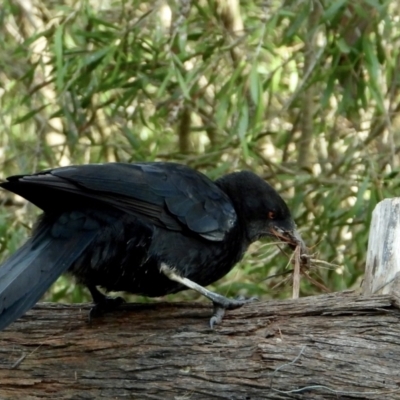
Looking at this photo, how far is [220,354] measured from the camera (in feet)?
11.1

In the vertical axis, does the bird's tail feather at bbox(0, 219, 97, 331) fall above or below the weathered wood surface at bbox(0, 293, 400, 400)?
above

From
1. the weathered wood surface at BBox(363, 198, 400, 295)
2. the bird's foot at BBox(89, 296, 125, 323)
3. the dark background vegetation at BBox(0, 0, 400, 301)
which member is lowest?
the bird's foot at BBox(89, 296, 125, 323)

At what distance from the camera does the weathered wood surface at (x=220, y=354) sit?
128 inches

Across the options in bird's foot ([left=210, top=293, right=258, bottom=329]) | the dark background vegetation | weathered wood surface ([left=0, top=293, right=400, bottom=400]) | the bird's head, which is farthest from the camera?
the dark background vegetation

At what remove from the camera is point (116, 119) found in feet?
21.4

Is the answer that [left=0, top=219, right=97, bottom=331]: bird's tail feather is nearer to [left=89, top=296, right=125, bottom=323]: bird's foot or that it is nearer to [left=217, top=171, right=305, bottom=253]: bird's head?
[left=89, top=296, right=125, bottom=323]: bird's foot

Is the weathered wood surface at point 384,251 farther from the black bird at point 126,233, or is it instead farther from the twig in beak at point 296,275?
the black bird at point 126,233

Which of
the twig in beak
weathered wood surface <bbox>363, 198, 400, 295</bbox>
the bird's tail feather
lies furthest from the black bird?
weathered wood surface <bbox>363, 198, 400, 295</bbox>

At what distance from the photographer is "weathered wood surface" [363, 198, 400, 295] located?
11.6 feet

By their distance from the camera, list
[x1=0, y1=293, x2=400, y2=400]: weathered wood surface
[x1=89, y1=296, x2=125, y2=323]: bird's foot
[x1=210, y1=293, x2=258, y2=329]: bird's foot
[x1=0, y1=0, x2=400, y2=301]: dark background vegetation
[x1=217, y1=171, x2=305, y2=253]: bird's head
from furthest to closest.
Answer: [x1=0, y1=0, x2=400, y2=301]: dark background vegetation < [x1=217, y1=171, x2=305, y2=253]: bird's head < [x1=89, y1=296, x2=125, y2=323]: bird's foot < [x1=210, y1=293, x2=258, y2=329]: bird's foot < [x1=0, y1=293, x2=400, y2=400]: weathered wood surface

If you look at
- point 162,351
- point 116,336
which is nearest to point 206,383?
point 162,351

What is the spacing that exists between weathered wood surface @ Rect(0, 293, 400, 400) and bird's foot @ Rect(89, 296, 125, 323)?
9 centimetres

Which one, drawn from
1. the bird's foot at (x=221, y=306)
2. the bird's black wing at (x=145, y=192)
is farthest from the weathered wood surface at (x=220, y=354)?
the bird's black wing at (x=145, y=192)

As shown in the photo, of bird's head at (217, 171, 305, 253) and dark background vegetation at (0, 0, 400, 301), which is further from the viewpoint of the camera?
dark background vegetation at (0, 0, 400, 301)
